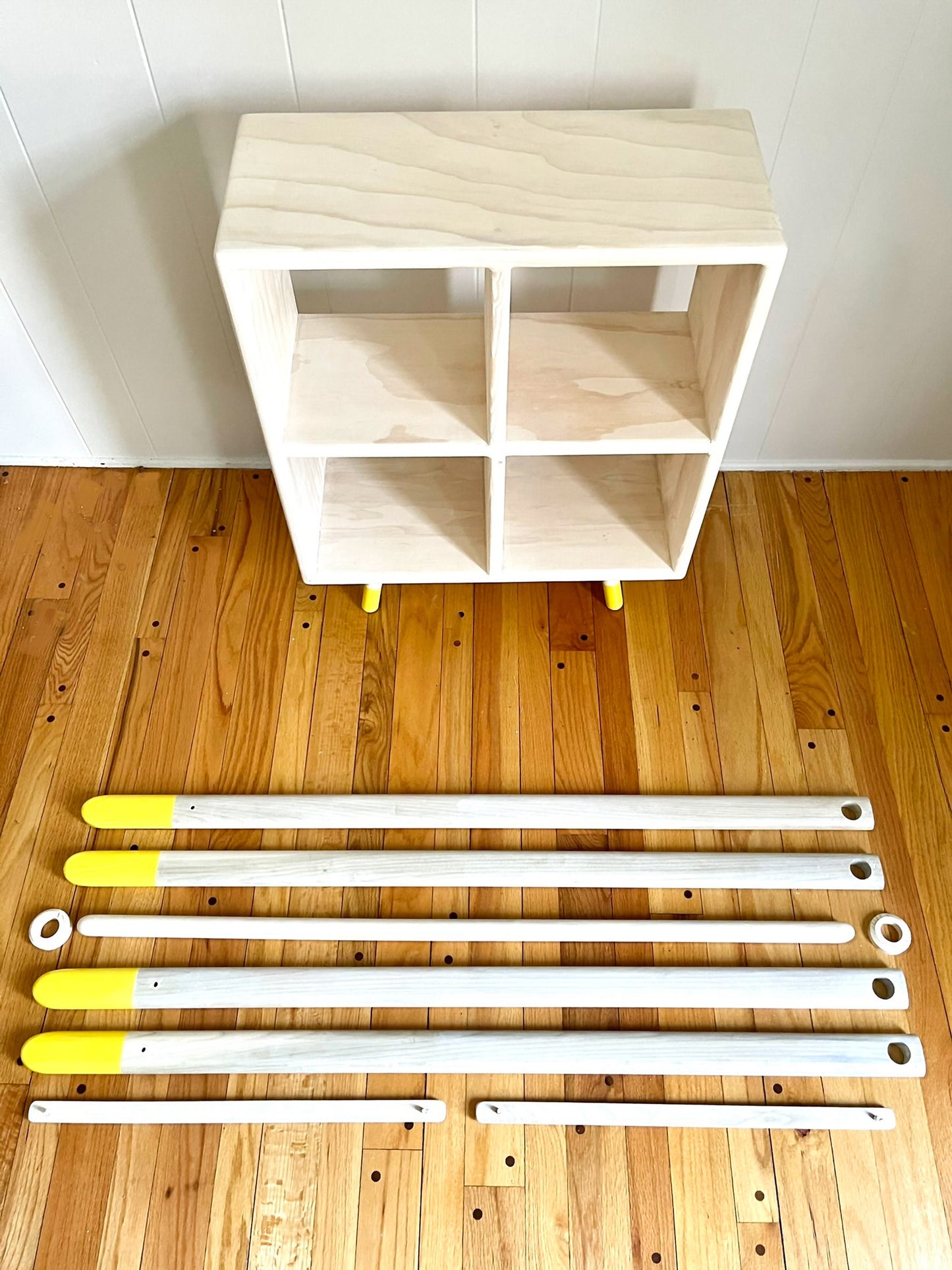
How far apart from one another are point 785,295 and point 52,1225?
1.65m

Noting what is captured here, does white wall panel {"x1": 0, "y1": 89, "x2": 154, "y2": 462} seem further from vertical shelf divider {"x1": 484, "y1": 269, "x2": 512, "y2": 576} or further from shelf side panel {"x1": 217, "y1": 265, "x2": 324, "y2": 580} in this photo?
vertical shelf divider {"x1": 484, "y1": 269, "x2": 512, "y2": 576}

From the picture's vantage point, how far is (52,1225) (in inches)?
46.9

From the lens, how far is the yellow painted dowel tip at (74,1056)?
126 centimetres

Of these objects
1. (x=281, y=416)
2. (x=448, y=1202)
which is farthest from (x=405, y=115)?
(x=448, y=1202)

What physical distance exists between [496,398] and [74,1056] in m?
1.01

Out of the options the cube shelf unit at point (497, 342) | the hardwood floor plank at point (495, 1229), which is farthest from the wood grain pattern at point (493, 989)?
the cube shelf unit at point (497, 342)

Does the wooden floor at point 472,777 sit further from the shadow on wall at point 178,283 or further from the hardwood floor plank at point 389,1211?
the shadow on wall at point 178,283

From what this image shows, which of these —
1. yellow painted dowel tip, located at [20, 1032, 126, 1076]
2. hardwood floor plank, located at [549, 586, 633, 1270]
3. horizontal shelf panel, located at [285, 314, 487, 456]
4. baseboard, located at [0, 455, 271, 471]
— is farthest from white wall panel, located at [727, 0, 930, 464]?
yellow painted dowel tip, located at [20, 1032, 126, 1076]

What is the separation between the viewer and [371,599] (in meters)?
1.62

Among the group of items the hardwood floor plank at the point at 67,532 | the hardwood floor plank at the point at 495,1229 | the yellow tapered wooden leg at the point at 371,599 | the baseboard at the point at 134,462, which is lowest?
the hardwood floor plank at the point at 495,1229

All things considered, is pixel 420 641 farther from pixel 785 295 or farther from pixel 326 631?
pixel 785 295

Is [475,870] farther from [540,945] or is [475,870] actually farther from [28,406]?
[28,406]

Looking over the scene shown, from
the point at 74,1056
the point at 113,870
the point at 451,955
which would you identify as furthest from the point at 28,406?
the point at 451,955

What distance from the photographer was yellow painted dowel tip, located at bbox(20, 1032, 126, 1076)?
1258 millimetres
